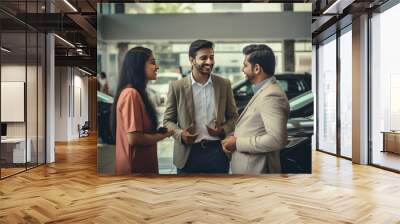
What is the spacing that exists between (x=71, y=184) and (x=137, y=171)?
1082 millimetres

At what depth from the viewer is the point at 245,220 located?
422cm

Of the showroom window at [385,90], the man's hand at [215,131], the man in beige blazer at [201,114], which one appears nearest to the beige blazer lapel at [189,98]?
the man in beige blazer at [201,114]

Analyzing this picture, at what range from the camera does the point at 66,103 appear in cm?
1664

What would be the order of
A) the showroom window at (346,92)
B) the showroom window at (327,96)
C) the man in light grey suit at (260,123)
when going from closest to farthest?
the man in light grey suit at (260,123) < the showroom window at (346,92) < the showroom window at (327,96)

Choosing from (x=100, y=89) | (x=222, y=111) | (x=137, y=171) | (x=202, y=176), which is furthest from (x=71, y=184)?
(x=222, y=111)

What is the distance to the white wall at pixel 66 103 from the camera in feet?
54.3

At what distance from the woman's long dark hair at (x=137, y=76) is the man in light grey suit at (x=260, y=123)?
136 centimetres

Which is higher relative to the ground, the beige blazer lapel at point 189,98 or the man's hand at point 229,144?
the beige blazer lapel at point 189,98

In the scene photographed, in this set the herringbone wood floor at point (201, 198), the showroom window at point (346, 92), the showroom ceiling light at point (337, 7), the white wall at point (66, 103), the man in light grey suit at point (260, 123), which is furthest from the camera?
the white wall at point (66, 103)

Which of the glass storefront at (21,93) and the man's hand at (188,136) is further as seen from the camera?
the glass storefront at (21,93)

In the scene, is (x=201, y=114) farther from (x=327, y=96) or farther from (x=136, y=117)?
(x=327, y=96)

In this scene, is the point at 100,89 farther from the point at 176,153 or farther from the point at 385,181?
the point at 385,181

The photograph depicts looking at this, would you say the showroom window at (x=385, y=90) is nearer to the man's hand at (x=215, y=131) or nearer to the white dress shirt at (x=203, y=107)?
the man's hand at (x=215, y=131)

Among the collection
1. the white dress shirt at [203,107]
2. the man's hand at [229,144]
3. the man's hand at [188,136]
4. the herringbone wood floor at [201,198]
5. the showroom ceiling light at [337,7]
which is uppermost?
the showroom ceiling light at [337,7]
